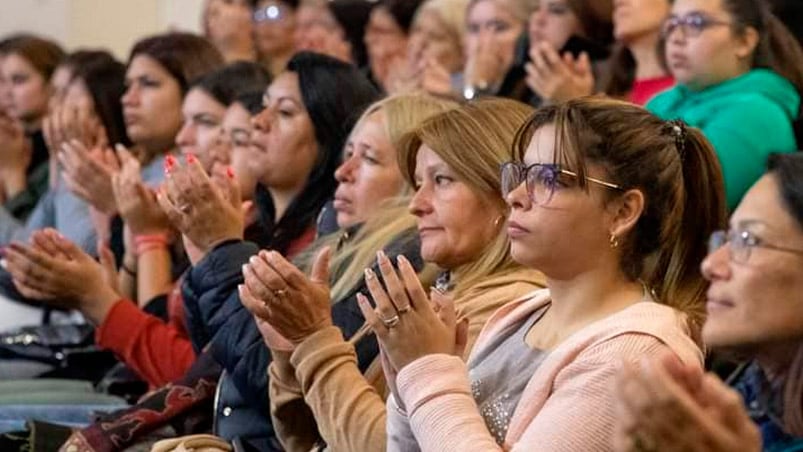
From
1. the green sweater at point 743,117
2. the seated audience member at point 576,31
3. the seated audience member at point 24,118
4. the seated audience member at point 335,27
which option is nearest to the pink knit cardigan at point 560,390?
the green sweater at point 743,117

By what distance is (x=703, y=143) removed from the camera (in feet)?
7.37

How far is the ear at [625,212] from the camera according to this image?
2.20 metres

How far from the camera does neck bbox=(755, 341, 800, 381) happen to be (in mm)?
1885

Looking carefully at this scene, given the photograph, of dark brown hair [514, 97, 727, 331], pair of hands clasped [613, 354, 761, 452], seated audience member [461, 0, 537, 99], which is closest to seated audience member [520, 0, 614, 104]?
seated audience member [461, 0, 537, 99]

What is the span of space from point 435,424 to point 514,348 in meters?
0.23

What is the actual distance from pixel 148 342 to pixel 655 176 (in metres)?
1.54

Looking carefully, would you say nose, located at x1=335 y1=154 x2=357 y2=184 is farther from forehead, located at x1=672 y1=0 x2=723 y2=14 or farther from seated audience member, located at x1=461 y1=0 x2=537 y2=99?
seated audience member, located at x1=461 y1=0 x2=537 y2=99

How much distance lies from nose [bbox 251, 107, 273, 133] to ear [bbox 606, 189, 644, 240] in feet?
4.72

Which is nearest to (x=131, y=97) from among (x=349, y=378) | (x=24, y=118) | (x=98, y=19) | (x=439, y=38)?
(x=439, y=38)

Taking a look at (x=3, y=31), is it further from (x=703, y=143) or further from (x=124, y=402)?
(x=703, y=143)

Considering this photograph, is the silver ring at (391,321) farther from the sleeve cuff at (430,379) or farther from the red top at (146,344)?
the red top at (146,344)

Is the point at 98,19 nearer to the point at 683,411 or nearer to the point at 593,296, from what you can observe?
the point at 593,296

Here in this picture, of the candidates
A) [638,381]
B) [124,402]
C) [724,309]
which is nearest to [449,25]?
[124,402]

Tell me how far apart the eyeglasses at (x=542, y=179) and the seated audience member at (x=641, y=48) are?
1.73 m
